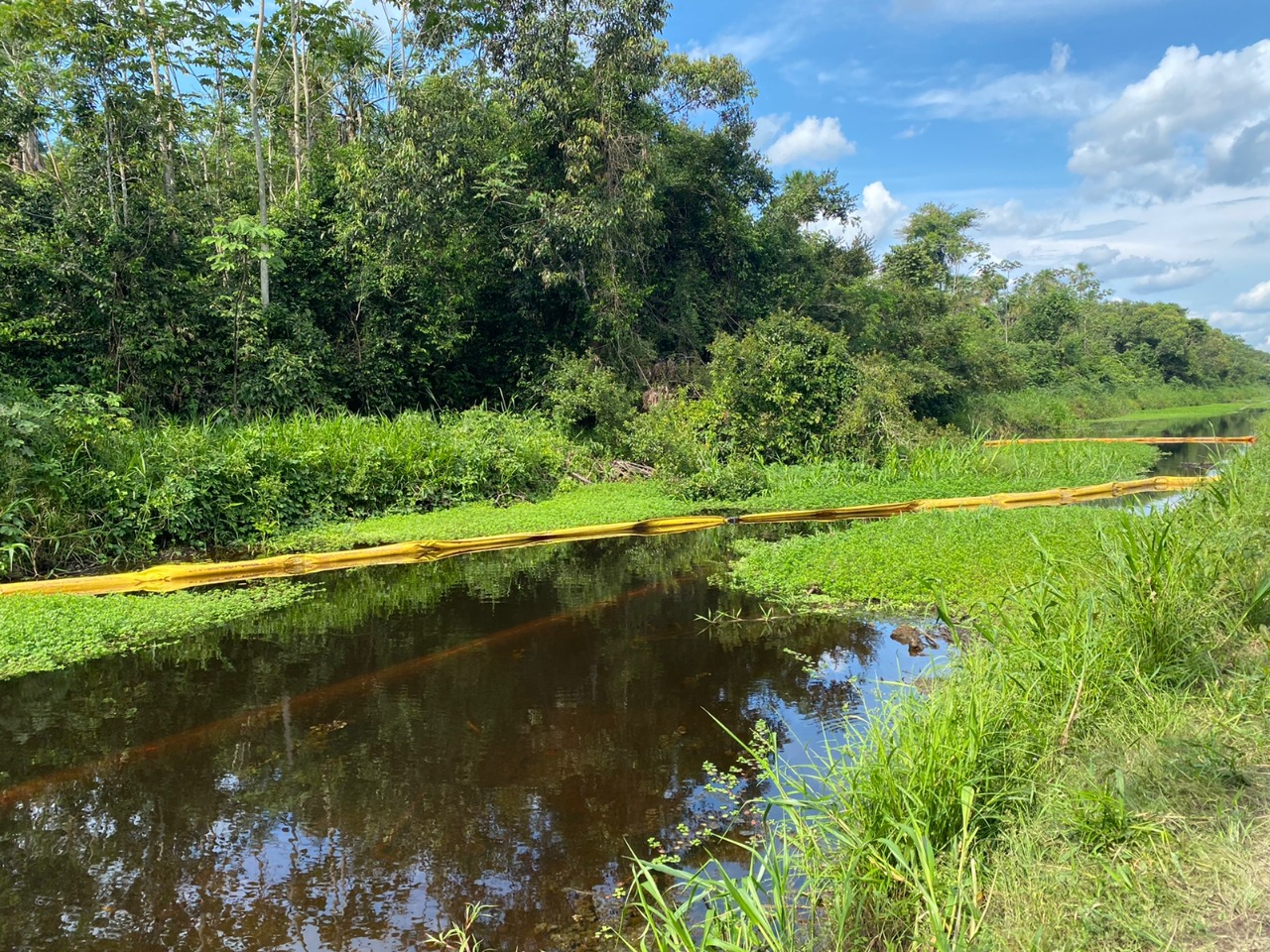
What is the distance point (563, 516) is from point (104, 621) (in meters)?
5.03

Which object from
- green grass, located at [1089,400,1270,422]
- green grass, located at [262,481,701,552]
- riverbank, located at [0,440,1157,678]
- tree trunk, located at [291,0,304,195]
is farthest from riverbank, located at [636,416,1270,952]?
green grass, located at [1089,400,1270,422]

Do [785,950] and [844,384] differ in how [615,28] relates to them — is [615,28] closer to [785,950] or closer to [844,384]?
[844,384]

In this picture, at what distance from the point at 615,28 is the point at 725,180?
424cm

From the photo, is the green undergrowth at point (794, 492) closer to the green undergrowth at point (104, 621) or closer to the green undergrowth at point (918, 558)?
the green undergrowth at point (104, 621)

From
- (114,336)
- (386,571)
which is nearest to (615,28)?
(114,336)

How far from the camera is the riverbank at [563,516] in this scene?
5.60 meters

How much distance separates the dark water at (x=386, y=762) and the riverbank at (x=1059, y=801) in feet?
2.02

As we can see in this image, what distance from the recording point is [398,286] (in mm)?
13359

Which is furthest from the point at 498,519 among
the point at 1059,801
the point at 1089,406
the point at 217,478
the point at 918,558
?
the point at 1089,406

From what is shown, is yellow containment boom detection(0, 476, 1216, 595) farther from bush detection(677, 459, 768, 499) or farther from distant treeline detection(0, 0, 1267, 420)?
distant treeline detection(0, 0, 1267, 420)

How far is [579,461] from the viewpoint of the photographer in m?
12.3

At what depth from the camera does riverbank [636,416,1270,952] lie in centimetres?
226

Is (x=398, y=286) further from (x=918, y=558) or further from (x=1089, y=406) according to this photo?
(x=1089, y=406)

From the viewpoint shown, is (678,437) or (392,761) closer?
(392,761)
